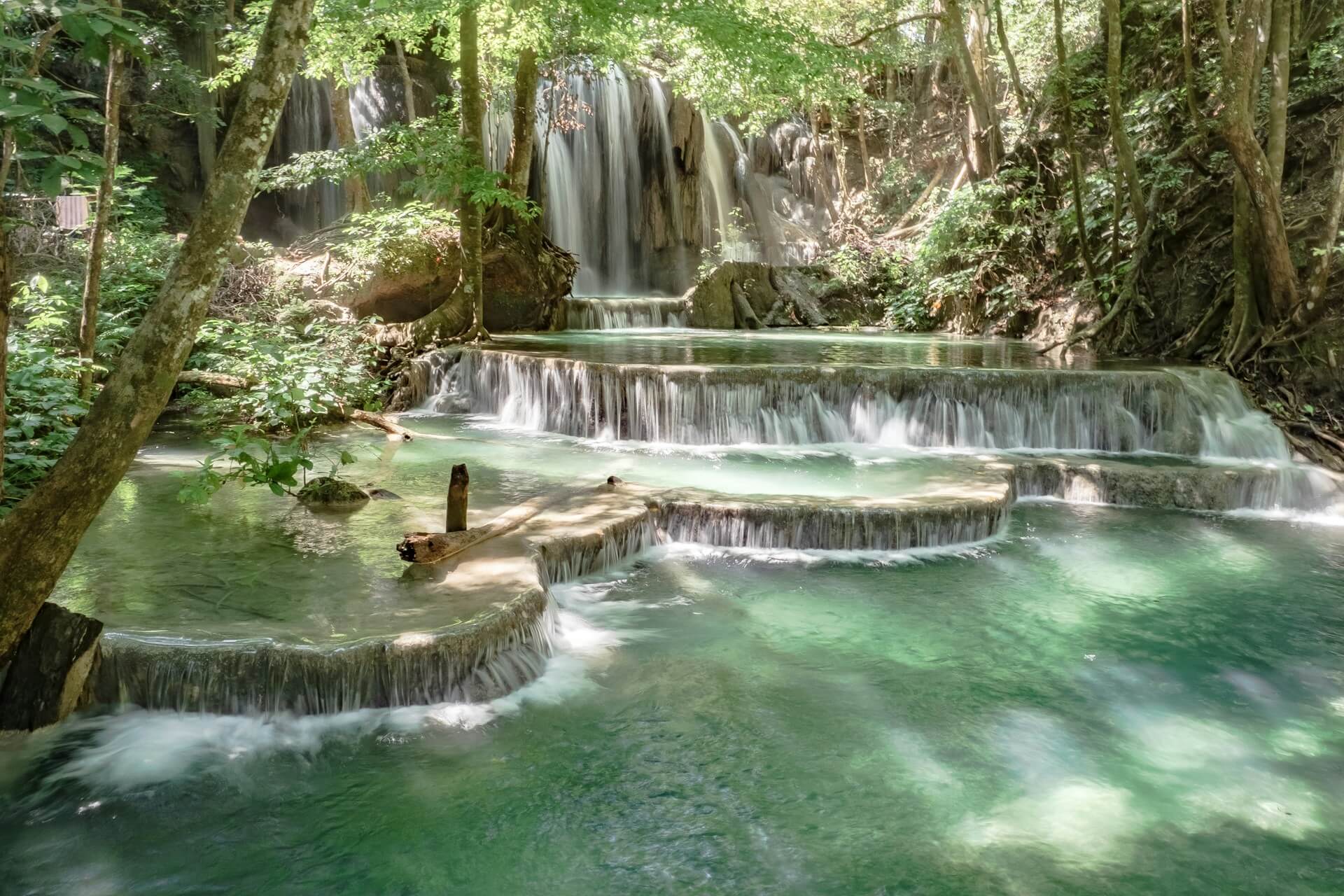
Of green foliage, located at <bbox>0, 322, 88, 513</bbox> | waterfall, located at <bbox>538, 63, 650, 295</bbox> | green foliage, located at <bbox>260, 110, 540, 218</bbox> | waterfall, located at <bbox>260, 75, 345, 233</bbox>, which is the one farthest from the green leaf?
waterfall, located at <bbox>538, 63, 650, 295</bbox>

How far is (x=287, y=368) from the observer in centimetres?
930

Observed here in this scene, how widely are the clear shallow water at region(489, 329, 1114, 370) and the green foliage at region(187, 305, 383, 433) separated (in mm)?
2344

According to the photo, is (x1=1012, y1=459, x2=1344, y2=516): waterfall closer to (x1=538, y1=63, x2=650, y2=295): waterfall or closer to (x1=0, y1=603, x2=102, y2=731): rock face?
(x1=0, y1=603, x2=102, y2=731): rock face

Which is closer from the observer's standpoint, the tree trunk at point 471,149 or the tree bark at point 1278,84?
the tree bark at point 1278,84

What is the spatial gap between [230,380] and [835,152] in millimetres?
19159

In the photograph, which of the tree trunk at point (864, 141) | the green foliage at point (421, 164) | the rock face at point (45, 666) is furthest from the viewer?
the tree trunk at point (864, 141)

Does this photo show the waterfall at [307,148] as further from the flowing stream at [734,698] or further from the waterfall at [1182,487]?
the waterfall at [1182,487]

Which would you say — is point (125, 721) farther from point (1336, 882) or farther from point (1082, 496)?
point (1082, 496)

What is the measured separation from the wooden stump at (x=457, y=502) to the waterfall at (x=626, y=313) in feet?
41.9

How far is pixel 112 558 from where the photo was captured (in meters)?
5.75

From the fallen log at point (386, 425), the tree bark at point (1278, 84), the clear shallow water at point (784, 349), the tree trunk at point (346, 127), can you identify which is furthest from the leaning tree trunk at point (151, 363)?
the tree trunk at point (346, 127)

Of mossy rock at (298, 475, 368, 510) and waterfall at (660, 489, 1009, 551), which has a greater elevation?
mossy rock at (298, 475, 368, 510)

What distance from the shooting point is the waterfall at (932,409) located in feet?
35.5

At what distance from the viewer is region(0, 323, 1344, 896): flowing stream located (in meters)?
3.74
